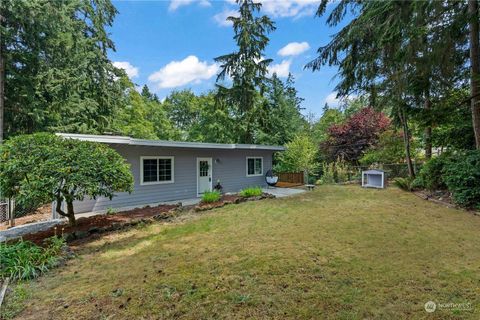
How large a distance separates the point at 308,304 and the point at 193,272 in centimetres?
155

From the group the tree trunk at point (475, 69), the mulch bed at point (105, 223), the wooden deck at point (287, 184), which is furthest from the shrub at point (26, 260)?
the wooden deck at point (287, 184)

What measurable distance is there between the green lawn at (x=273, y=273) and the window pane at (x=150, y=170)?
3501 millimetres

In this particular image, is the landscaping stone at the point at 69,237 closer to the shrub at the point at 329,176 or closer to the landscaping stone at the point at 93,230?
the landscaping stone at the point at 93,230

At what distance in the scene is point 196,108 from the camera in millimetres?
28000

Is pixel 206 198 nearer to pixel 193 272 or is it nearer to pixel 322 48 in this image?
pixel 193 272

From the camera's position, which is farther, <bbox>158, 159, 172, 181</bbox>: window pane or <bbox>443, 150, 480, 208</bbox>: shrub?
<bbox>158, 159, 172, 181</bbox>: window pane

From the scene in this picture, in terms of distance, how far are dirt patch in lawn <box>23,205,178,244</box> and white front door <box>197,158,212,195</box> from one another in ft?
9.37

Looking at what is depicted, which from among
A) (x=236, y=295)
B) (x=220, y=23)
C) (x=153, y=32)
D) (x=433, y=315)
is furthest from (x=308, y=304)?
(x=220, y=23)

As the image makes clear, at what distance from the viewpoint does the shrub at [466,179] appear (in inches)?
256

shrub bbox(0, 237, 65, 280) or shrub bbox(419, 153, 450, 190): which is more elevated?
shrub bbox(419, 153, 450, 190)

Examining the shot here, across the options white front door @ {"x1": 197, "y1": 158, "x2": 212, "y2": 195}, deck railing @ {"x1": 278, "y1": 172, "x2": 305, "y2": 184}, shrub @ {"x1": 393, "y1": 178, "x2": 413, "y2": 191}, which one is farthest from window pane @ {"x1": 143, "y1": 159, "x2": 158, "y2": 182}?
shrub @ {"x1": 393, "y1": 178, "x2": 413, "y2": 191}

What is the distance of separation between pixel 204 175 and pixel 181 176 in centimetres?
115

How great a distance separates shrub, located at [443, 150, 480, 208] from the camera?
6.50m

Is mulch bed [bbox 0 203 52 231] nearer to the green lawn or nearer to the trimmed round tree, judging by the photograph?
the trimmed round tree
